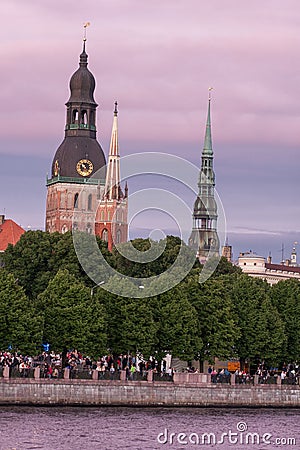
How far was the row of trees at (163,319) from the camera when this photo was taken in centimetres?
9738

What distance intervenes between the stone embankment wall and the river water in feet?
4.16

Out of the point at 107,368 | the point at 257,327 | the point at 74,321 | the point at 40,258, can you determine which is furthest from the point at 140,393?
the point at 40,258

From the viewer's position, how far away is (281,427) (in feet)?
285

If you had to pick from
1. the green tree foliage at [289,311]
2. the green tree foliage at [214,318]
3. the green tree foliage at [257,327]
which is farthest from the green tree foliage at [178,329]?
the green tree foliage at [289,311]

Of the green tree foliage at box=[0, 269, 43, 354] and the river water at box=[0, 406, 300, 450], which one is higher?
the green tree foliage at box=[0, 269, 43, 354]

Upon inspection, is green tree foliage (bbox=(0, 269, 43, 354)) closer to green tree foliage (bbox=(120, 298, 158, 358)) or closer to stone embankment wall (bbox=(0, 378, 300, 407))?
stone embankment wall (bbox=(0, 378, 300, 407))

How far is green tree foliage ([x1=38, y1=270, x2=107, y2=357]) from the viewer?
97500mm

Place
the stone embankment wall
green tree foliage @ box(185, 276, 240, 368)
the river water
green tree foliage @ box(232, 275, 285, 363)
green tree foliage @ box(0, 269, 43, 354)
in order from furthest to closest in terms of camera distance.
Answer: green tree foliage @ box(232, 275, 285, 363) → green tree foliage @ box(185, 276, 240, 368) → green tree foliage @ box(0, 269, 43, 354) → the stone embankment wall → the river water

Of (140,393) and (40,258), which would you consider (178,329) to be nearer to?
(140,393)

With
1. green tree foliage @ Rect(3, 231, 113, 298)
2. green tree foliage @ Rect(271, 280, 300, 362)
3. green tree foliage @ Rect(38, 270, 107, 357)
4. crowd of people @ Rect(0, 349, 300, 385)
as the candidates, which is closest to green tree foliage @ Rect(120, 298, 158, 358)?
crowd of people @ Rect(0, 349, 300, 385)
